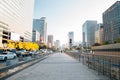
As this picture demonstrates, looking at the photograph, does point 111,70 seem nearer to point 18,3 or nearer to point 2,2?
point 2,2

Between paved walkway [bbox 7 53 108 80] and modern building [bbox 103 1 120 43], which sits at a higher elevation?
modern building [bbox 103 1 120 43]

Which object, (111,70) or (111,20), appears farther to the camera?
(111,20)

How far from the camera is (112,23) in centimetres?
14188

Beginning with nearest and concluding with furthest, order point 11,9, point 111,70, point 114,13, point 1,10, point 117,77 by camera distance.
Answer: point 117,77, point 111,70, point 1,10, point 11,9, point 114,13

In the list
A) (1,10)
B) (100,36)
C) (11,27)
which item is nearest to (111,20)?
(100,36)

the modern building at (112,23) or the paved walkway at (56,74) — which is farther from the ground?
the modern building at (112,23)

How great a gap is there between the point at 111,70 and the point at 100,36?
537 feet

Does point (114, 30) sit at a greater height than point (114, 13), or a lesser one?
lesser

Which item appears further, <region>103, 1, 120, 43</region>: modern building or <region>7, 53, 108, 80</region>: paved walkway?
<region>103, 1, 120, 43</region>: modern building

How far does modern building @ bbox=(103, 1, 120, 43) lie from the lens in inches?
5300

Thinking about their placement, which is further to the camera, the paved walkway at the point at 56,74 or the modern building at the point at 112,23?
the modern building at the point at 112,23

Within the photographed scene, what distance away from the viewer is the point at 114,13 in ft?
458

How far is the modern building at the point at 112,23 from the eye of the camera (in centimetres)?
13462

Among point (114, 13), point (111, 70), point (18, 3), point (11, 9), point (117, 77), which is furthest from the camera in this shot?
point (114, 13)
